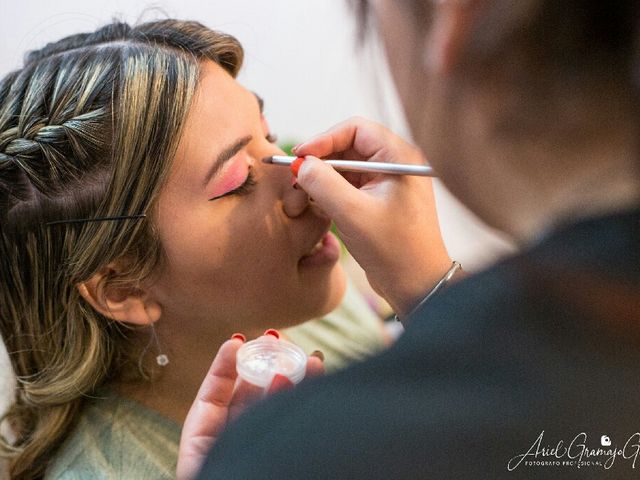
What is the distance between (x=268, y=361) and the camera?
726 mm

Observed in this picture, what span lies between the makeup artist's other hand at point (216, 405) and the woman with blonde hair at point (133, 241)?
8.7 inches

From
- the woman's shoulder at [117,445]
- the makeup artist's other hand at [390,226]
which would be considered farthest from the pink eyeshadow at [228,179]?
the woman's shoulder at [117,445]

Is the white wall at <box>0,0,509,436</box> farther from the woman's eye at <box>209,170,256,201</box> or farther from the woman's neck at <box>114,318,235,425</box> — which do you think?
the woman's neck at <box>114,318,235,425</box>

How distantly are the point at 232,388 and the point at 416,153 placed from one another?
390mm

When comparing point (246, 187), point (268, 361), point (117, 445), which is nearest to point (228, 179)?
point (246, 187)

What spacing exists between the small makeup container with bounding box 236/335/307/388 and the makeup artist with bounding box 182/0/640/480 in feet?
0.79

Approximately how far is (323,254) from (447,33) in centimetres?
64

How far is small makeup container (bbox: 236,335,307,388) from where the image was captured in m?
0.69

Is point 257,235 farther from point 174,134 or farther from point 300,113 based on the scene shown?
point 300,113

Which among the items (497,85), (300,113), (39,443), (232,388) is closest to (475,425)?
(497,85)

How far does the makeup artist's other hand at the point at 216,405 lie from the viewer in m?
0.71

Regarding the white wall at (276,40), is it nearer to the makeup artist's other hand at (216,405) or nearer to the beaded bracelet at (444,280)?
the beaded bracelet at (444,280)

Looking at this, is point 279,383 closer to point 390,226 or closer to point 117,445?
point 390,226

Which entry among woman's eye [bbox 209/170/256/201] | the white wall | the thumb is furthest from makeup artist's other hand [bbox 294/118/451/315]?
the white wall
